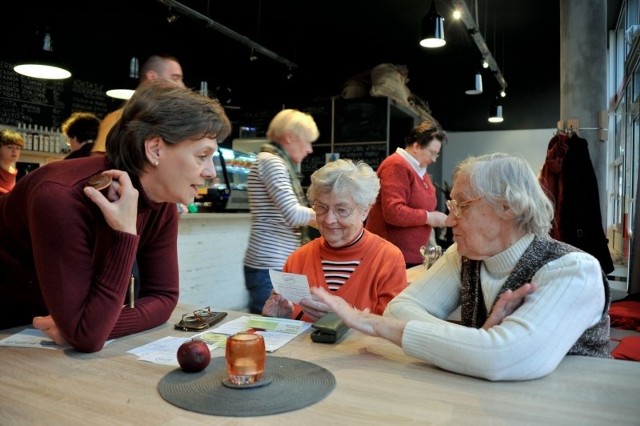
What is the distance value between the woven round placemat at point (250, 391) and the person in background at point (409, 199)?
2.52 meters

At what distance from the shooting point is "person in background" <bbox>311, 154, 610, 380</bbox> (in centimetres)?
133

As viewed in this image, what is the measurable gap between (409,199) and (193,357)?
2.84m

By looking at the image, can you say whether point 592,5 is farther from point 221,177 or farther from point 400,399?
point 400,399

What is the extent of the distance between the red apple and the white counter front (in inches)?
133

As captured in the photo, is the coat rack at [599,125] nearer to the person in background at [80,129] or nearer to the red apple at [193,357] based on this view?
the person in background at [80,129]

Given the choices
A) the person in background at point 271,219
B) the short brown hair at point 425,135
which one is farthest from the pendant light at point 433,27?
the person in background at point 271,219

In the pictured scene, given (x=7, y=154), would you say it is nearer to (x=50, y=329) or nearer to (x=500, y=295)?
(x=50, y=329)

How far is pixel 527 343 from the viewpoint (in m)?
1.31

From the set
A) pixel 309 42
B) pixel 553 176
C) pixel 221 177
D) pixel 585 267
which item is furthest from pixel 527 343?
pixel 309 42

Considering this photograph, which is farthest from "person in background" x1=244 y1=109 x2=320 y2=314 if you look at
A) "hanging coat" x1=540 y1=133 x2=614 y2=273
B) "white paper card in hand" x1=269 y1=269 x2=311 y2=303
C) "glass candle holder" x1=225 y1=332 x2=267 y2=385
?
"hanging coat" x1=540 y1=133 x2=614 y2=273

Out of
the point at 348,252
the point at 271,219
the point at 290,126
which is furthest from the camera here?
the point at 290,126

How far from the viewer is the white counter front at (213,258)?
5.13 metres

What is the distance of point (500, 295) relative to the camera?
156cm

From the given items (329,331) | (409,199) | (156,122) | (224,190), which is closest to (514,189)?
(329,331)
